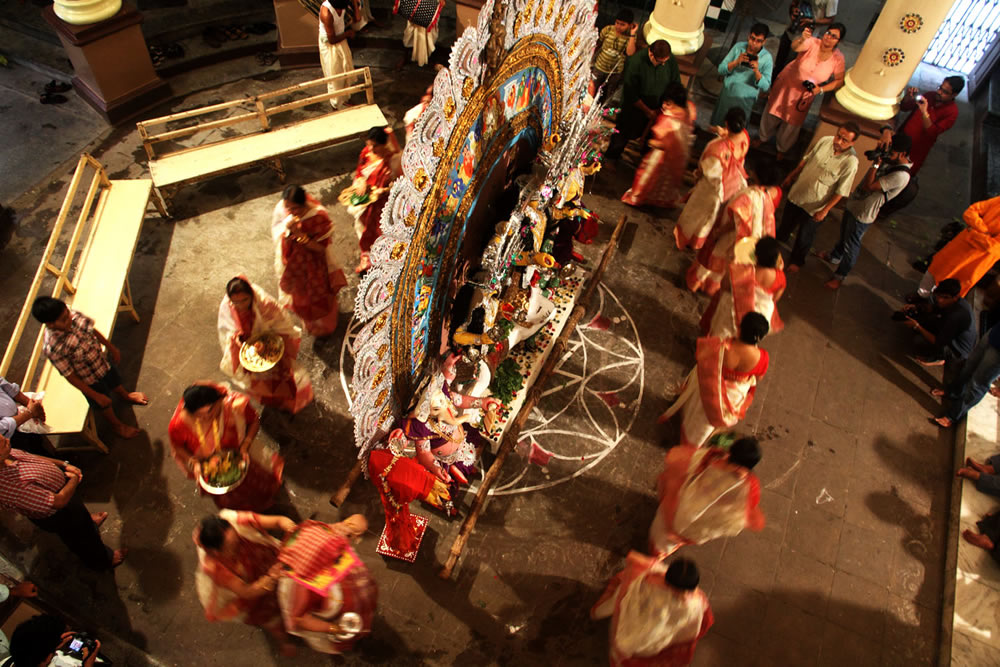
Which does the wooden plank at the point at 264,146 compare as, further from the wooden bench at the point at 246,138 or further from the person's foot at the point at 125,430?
the person's foot at the point at 125,430

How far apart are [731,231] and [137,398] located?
5.77 meters

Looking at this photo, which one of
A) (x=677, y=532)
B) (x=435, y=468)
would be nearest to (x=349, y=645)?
(x=435, y=468)

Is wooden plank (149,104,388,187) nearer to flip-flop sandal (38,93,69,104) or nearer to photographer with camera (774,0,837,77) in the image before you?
flip-flop sandal (38,93,69,104)

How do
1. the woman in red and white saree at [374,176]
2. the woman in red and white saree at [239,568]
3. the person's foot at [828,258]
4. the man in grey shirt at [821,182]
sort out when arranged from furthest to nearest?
the person's foot at [828,258], the man in grey shirt at [821,182], the woman in red and white saree at [374,176], the woman in red and white saree at [239,568]

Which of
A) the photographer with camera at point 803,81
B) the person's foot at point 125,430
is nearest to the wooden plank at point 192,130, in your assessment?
the person's foot at point 125,430

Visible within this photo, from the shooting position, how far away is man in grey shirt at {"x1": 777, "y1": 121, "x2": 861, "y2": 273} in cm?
650

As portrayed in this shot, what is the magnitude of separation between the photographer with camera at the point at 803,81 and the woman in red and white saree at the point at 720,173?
71.5 inches

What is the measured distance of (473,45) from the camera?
3293 mm

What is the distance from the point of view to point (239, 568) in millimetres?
3738

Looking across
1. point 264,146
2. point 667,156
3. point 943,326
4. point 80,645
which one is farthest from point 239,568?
point 943,326

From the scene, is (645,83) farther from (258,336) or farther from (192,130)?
(258,336)

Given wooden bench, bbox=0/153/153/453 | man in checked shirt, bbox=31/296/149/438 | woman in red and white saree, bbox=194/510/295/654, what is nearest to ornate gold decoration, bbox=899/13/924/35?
woman in red and white saree, bbox=194/510/295/654

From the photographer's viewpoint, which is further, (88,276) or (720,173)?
(720,173)

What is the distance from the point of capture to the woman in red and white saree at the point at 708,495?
13.9 feet
